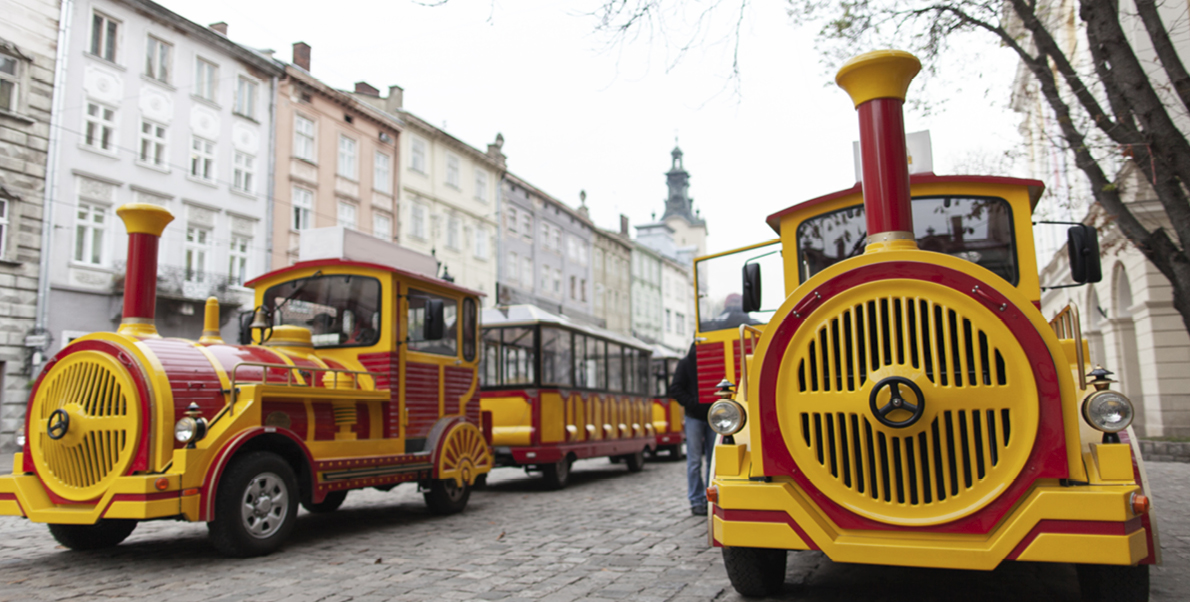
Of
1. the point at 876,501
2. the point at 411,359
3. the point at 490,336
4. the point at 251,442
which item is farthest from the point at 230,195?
the point at 876,501

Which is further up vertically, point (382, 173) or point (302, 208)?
Answer: point (382, 173)

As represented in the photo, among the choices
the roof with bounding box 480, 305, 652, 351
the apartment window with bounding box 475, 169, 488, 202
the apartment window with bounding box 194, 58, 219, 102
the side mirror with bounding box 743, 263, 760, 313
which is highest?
the apartment window with bounding box 475, 169, 488, 202

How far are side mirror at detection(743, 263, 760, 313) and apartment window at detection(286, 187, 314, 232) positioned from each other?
2167 centimetres

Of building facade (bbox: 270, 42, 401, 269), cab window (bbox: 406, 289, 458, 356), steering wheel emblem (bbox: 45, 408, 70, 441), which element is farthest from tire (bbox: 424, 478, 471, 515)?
building facade (bbox: 270, 42, 401, 269)

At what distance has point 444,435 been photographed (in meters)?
8.29

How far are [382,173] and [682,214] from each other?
5290 cm

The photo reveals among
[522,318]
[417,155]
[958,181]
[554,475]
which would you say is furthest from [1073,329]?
[417,155]

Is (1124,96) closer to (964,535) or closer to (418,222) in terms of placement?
(964,535)

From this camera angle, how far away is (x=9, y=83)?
8812 millimetres

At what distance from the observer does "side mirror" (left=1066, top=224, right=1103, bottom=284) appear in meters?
4.72

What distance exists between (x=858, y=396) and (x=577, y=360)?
9.67 m

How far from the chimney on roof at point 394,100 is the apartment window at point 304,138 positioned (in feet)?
17.3

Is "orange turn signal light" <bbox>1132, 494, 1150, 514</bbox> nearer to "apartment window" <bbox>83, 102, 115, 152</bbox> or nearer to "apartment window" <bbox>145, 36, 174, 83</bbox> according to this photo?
"apartment window" <bbox>83, 102, 115, 152</bbox>

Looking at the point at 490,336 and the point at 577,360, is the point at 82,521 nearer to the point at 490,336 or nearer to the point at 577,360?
the point at 490,336
